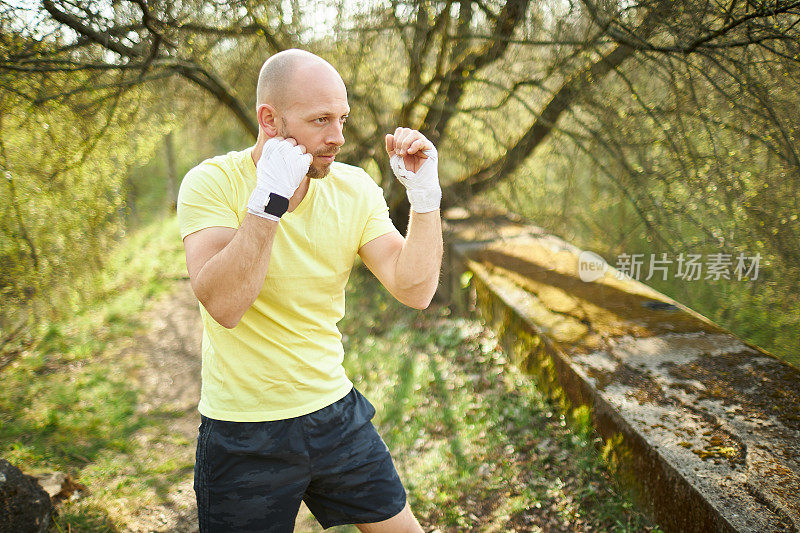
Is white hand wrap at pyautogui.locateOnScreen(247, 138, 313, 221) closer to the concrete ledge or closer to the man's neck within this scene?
the man's neck

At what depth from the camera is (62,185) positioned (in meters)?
4.75

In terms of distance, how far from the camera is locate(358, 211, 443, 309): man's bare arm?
6.02 ft

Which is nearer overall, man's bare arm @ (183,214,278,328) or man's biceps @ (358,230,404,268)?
man's bare arm @ (183,214,278,328)

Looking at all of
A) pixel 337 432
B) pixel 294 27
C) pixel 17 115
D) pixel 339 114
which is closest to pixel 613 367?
pixel 337 432

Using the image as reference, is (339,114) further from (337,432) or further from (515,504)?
(515,504)

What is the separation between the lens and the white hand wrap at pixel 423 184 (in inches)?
72.0

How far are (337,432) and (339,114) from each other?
105 cm

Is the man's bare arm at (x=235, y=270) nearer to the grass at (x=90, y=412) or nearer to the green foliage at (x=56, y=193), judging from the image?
the grass at (x=90, y=412)

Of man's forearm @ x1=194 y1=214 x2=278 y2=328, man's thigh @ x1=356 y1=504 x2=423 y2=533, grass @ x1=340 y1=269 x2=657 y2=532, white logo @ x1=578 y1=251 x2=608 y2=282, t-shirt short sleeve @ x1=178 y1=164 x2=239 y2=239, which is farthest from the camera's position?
white logo @ x1=578 y1=251 x2=608 y2=282

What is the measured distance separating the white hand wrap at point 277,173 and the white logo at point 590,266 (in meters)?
3.51

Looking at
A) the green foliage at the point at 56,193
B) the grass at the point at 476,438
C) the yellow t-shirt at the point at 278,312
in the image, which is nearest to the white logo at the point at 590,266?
the grass at the point at 476,438

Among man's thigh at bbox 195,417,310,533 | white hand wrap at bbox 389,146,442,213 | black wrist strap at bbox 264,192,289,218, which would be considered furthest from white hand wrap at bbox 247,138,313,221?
man's thigh at bbox 195,417,310,533

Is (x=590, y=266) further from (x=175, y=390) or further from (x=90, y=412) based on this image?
(x=90, y=412)

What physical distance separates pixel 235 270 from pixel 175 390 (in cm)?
387
